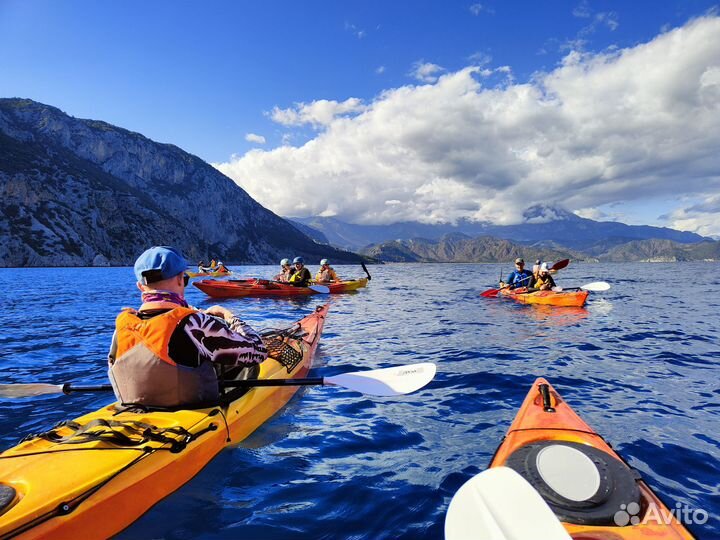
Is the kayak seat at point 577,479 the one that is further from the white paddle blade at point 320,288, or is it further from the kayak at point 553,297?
the white paddle blade at point 320,288

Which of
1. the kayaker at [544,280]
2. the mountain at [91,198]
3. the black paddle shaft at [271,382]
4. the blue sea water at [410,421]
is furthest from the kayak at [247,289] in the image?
the mountain at [91,198]

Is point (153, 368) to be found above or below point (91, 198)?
below

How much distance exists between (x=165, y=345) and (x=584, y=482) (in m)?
3.80

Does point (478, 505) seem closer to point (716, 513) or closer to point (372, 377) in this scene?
point (716, 513)

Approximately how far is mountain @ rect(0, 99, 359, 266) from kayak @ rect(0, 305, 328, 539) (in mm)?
116787

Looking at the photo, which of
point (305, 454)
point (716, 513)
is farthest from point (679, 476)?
point (305, 454)

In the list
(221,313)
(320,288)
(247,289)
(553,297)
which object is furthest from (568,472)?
(320,288)

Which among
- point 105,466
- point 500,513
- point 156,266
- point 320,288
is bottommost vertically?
point 105,466

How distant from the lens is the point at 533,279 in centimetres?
2167

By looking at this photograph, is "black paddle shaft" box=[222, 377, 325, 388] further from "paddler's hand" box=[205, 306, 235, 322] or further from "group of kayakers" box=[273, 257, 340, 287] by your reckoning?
"group of kayakers" box=[273, 257, 340, 287]

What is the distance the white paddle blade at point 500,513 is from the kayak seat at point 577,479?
1.68ft

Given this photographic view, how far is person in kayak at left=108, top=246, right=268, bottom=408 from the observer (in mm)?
3908

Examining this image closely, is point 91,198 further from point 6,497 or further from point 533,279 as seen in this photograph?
point 6,497

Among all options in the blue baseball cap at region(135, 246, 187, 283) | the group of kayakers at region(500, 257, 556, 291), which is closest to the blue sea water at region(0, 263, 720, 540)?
the blue baseball cap at region(135, 246, 187, 283)
